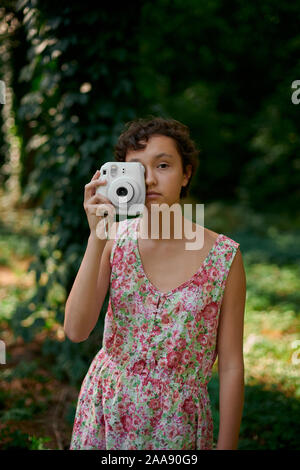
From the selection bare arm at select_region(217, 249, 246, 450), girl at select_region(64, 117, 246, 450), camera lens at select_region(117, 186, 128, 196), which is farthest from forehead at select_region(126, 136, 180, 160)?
bare arm at select_region(217, 249, 246, 450)

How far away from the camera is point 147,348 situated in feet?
5.09

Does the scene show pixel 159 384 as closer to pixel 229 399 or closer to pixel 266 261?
pixel 229 399

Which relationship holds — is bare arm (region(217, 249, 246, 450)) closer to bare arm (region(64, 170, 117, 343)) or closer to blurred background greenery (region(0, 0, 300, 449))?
bare arm (region(64, 170, 117, 343))

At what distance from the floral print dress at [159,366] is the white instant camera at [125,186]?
0.27 meters

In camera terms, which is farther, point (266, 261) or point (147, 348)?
point (266, 261)

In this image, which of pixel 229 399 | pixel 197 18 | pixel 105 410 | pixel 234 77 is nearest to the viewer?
pixel 229 399

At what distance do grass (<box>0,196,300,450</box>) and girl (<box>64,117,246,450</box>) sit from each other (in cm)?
63

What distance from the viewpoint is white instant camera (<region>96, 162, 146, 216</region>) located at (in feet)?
4.66

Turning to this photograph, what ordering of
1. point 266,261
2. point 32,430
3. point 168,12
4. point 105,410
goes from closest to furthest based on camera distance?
1. point 105,410
2. point 32,430
3. point 168,12
4. point 266,261

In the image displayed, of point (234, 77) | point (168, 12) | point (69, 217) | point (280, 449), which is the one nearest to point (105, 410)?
point (280, 449)

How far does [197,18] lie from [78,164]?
9.99ft

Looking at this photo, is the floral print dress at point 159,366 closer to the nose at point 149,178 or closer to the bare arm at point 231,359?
the bare arm at point 231,359

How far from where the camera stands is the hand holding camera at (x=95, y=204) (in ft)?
4.67

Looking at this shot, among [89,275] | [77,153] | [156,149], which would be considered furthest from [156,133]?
[77,153]
